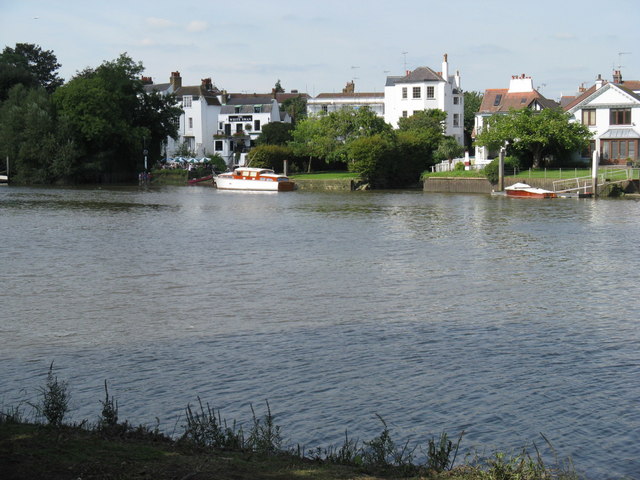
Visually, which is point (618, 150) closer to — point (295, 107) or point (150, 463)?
point (295, 107)

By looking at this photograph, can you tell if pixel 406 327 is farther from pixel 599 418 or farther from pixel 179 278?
pixel 179 278

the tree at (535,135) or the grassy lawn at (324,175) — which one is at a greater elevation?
the tree at (535,135)

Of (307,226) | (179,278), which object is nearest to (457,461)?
(179,278)

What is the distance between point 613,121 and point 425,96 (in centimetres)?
2553

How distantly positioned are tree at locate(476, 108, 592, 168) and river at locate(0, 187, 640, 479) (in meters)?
35.1

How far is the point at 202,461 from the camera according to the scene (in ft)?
25.7

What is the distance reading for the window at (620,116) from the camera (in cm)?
7719

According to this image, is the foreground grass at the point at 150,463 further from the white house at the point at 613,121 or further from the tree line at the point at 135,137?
the white house at the point at 613,121

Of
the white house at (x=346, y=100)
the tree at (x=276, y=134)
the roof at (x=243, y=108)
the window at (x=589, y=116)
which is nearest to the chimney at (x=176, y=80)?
the roof at (x=243, y=108)

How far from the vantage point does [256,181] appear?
78.9 metres

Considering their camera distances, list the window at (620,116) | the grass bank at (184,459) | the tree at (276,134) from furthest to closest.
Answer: the tree at (276,134)
the window at (620,116)
the grass bank at (184,459)

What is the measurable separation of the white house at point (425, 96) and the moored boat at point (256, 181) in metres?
23.8

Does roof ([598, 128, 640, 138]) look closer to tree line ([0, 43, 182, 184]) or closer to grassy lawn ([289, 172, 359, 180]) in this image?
grassy lawn ([289, 172, 359, 180])

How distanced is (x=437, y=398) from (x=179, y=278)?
1327 centimetres
